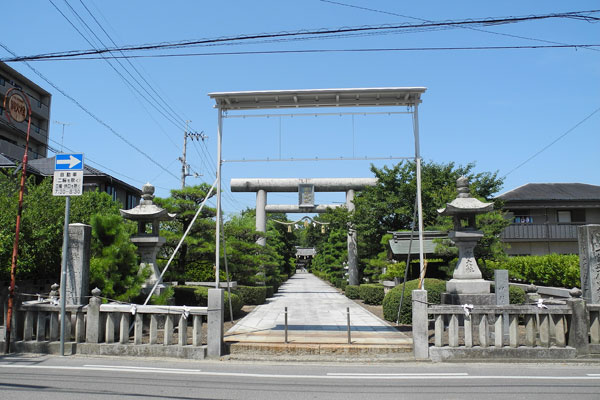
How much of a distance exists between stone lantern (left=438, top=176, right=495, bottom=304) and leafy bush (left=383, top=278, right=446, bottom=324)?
0.39 meters

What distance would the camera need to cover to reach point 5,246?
12.8 m

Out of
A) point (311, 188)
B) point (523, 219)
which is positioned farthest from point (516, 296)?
point (523, 219)

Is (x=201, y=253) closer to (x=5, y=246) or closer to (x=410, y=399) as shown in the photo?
(x=5, y=246)

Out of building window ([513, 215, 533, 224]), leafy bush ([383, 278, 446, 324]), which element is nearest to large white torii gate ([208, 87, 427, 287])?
leafy bush ([383, 278, 446, 324])

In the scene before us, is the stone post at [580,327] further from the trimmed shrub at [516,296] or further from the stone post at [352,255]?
the stone post at [352,255]

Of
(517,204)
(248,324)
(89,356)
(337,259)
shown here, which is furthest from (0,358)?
(517,204)

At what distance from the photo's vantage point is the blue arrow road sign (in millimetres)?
9867

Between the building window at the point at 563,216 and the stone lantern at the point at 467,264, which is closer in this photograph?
the stone lantern at the point at 467,264

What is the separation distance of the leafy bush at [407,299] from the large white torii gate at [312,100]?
3827 millimetres

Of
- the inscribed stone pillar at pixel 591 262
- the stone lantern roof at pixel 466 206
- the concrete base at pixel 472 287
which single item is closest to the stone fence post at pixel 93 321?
the concrete base at pixel 472 287

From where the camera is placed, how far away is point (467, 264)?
1341 cm

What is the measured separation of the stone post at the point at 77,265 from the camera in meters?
10.2

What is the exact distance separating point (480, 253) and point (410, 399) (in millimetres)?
11869

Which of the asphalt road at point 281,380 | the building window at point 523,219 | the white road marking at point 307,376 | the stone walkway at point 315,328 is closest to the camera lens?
the asphalt road at point 281,380
